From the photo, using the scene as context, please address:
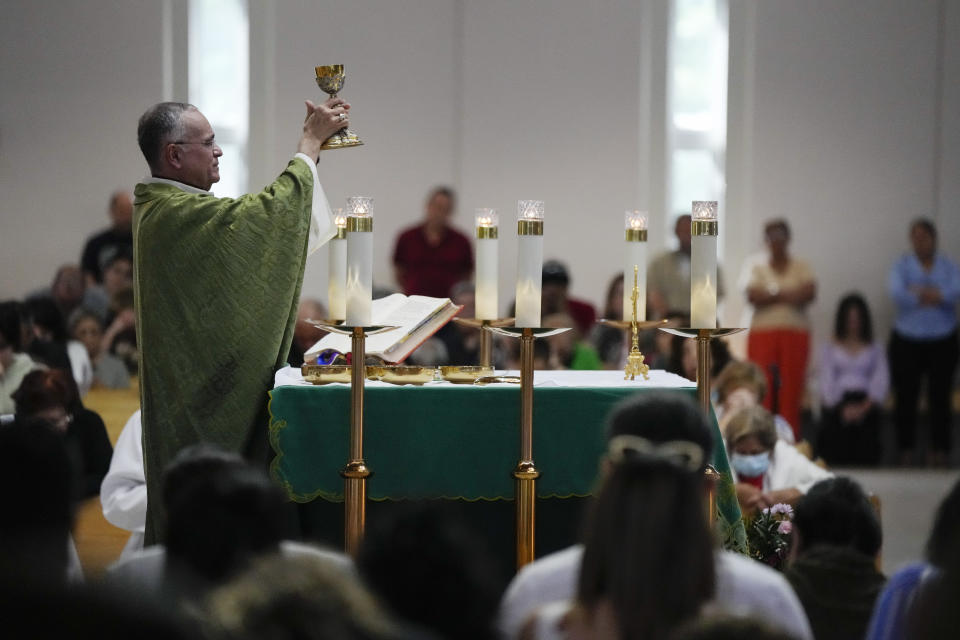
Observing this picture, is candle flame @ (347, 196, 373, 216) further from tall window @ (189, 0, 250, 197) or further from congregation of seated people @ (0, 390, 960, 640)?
tall window @ (189, 0, 250, 197)

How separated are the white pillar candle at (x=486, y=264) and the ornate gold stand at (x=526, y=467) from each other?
37 centimetres

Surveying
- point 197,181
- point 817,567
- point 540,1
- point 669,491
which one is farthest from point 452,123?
point 669,491

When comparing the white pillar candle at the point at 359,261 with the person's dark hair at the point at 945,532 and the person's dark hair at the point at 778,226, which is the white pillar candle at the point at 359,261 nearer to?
the person's dark hair at the point at 945,532

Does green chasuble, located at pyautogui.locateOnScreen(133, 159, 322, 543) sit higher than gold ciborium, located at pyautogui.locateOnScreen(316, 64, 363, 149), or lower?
lower

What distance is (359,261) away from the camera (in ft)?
12.6

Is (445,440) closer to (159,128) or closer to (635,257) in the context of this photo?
(635,257)

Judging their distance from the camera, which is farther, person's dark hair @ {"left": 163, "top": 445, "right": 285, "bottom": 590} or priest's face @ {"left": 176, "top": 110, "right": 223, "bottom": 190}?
priest's face @ {"left": 176, "top": 110, "right": 223, "bottom": 190}

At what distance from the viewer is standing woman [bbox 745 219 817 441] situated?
10.7 meters

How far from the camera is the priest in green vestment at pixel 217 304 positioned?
13.6 feet

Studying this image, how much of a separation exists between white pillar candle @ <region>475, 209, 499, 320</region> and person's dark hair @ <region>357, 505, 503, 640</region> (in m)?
2.24

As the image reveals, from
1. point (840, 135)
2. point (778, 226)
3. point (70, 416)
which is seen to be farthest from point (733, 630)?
point (840, 135)

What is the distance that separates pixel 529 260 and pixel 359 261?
0.51 metres

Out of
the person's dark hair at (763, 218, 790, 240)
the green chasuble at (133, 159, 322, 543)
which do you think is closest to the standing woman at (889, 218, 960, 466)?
the person's dark hair at (763, 218, 790, 240)

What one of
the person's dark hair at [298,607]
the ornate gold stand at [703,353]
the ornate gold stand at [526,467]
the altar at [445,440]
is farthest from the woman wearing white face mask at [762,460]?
the person's dark hair at [298,607]
